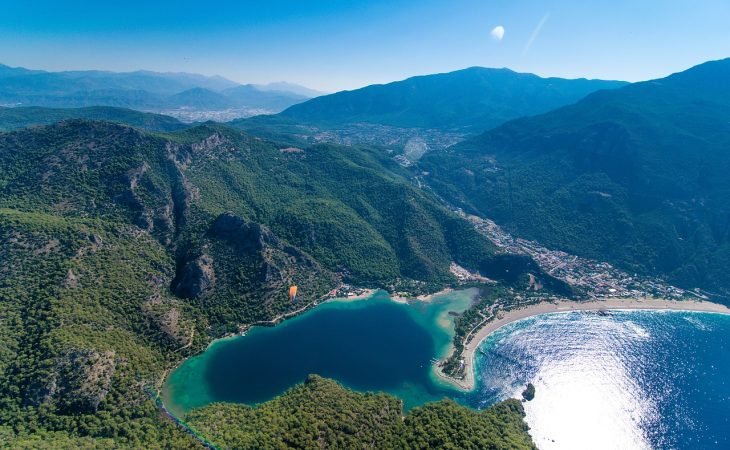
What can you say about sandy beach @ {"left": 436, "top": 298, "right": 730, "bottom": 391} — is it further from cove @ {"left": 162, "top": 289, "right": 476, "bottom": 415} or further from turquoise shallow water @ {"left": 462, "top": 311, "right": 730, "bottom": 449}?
cove @ {"left": 162, "top": 289, "right": 476, "bottom": 415}

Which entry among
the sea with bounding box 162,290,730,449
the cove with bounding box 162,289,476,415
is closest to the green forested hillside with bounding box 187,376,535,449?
the sea with bounding box 162,290,730,449

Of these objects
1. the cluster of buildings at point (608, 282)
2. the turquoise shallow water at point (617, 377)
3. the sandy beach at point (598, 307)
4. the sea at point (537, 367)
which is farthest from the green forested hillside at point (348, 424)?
the cluster of buildings at point (608, 282)

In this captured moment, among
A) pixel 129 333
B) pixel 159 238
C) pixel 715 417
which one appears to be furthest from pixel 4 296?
pixel 715 417

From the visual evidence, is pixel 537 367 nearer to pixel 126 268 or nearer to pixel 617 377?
pixel 617 377

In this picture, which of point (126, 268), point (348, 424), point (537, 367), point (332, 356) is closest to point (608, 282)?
point (537, 367)

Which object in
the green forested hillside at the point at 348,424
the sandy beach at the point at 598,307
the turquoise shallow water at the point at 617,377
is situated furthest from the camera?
the sandy beach at the point at 598,307

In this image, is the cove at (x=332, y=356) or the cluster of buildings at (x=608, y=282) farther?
the cluster of buildings at (x=608, y=282)

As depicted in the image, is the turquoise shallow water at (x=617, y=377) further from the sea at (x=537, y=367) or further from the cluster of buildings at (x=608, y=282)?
the cluster of buildings at (x=608, y=282)
